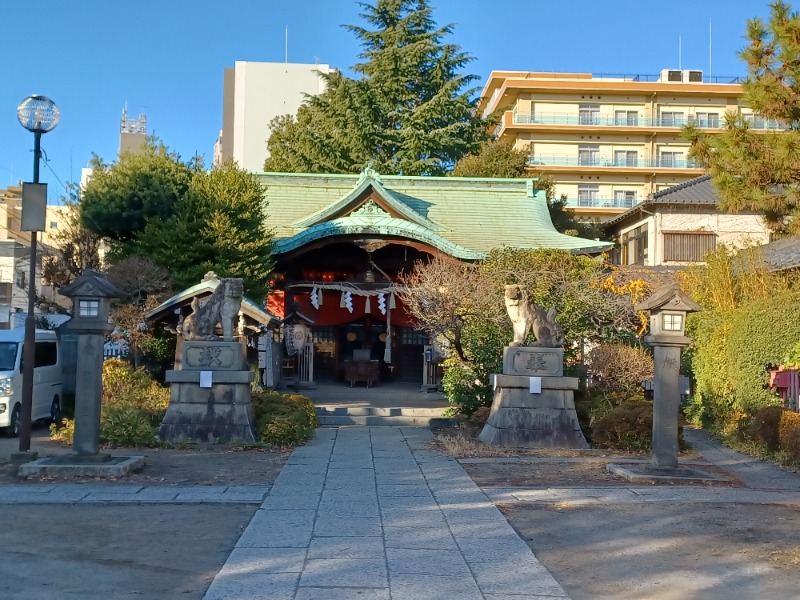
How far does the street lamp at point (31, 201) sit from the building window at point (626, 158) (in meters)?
45.5

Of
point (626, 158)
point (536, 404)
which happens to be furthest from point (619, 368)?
point (626, 158)

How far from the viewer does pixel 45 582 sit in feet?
19.2

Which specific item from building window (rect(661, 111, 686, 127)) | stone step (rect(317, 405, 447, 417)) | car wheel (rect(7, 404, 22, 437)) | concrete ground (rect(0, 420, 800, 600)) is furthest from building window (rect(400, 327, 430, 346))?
building window (rect(661, 111, 686, 127))

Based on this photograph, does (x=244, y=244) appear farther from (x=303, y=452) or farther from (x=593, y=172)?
(x=593, y=172)

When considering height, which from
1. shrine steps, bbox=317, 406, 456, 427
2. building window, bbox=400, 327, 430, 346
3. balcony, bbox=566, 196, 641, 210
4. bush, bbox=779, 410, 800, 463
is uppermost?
balcony, bbox=566, 196, 641, 210

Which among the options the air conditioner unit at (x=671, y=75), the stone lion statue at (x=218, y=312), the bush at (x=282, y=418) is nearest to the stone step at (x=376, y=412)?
the bush at (x=282, y=418)

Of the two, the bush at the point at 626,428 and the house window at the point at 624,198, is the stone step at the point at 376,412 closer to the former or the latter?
the bush at the point at 626,428

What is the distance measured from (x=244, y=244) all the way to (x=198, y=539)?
1326 centimetres

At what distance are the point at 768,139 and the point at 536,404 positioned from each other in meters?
5.37

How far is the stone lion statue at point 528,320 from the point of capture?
1368cm

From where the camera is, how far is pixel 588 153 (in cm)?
5294

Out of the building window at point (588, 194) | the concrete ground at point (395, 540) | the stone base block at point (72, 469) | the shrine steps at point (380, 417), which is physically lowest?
the concrete ground at point (395, 540)

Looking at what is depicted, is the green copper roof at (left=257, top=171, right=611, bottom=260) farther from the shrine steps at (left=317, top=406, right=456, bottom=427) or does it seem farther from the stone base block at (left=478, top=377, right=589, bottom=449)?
the stone base block at (left=478, top=377, right=589, bottom=449)

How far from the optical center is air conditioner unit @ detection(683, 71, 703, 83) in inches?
2168
